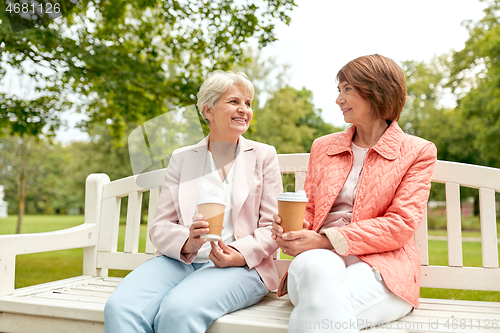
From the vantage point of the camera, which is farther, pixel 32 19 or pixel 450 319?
pixel 32 19

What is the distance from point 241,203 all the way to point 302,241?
44 centimetres

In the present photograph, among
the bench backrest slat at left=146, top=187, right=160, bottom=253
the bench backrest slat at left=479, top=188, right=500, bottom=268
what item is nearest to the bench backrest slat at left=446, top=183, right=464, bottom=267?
the bench backrest slat at left=479, top=188, right=500, bottom=268

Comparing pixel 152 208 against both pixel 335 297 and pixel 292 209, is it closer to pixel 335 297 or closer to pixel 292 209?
pixel 292 209

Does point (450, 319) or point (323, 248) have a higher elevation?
point (323, 248)

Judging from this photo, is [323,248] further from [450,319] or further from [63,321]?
[63,321]

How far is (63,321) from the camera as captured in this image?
2188mm

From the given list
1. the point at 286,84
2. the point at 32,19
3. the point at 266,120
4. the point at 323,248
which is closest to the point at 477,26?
the point at 286,84

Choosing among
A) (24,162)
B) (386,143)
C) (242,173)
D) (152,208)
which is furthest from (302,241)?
(24,162)

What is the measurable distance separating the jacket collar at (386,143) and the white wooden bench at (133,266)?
1.53ft

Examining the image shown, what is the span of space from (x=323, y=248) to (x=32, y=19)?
4.81m

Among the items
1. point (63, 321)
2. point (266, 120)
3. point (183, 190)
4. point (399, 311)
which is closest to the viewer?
point (399, 311)

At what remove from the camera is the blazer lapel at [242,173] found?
7.39 ft

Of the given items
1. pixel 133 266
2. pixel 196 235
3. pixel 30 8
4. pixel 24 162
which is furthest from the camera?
pixel 24 162

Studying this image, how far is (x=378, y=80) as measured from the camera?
83.5 inches
